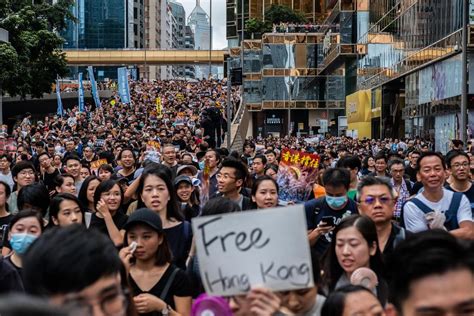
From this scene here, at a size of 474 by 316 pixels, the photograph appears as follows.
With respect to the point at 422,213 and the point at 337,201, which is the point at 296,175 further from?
the point at 422,213

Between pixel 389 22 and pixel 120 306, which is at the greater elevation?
pixel 389 22

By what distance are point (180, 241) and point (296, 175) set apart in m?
4.00

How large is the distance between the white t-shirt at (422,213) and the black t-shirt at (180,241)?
5.94ft

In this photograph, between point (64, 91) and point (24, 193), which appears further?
point (64, 91)

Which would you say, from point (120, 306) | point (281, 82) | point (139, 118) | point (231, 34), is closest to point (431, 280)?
point (120, 306)

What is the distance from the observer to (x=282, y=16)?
287 feet

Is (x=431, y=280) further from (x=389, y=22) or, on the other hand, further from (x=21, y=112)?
(x=21, y=112)

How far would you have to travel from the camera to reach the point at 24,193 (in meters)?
8.20

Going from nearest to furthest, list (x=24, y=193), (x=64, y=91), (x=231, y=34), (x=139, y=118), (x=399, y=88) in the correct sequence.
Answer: (x=24, y=193) < (x=139, y=118) < (x=399, y=88) < (x=64, y=91) < (x=231, y=34)

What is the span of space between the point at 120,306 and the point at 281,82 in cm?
6860

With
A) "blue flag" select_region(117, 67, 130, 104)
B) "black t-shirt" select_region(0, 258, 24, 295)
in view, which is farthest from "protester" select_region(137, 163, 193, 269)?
"blue flag" select_region(117, 67, 130, 104)

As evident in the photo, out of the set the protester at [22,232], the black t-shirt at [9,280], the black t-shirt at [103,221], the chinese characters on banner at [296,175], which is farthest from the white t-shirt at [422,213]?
the black t-shirt at [9,280]

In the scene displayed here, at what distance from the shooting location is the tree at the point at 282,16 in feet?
286

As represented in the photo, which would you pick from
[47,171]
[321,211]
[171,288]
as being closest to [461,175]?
[321,211]
